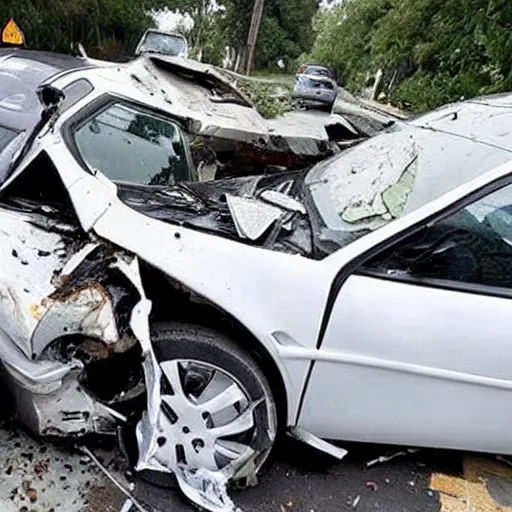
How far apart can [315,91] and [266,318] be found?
4758 millimetres

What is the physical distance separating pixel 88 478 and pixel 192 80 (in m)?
3.12

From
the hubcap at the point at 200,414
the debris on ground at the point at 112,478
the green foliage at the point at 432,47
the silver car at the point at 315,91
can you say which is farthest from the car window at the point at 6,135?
the green foliage at the point at 432,47

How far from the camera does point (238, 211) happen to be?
227cm

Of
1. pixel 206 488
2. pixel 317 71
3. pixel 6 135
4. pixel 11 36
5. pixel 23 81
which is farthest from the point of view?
pixel 317 71

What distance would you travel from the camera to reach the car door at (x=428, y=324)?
6.75ft

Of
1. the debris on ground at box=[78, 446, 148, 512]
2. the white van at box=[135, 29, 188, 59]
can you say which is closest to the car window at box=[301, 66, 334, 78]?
the white van at box=[135, 29, 188, 59]

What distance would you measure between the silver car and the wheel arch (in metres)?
4.16

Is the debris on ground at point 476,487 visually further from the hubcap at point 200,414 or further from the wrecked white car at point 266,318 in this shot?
the hubcap at point 200,414

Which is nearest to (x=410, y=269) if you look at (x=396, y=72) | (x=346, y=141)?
(x=346, y=141)

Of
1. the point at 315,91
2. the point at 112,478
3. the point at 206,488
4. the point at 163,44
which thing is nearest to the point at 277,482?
the point at 206,488

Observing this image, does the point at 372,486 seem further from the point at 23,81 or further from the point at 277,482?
the point at 23,81

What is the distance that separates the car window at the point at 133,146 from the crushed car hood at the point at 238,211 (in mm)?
471

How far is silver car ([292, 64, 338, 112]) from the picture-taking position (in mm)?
6129

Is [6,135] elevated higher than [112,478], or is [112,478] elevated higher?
[6,135]
